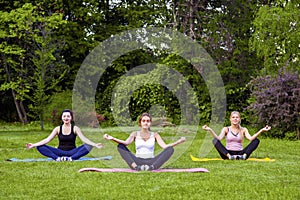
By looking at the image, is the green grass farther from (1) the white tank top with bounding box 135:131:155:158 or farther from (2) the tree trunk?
(2) the tree trunk

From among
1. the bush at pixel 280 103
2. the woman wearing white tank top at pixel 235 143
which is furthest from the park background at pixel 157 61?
the woman wearing white tank top at pixel 235 143

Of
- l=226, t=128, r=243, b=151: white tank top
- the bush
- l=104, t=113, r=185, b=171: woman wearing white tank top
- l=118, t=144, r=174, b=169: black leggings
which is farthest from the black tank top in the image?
the bush

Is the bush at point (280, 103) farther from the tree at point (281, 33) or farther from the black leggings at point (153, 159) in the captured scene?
the black leggings at point (153, 159)

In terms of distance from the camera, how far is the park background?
14.9 meters

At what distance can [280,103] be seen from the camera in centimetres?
1492

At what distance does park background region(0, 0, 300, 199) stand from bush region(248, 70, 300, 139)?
0.09 feet

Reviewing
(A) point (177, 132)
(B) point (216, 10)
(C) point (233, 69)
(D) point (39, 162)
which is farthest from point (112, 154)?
(B) point (216, 10)

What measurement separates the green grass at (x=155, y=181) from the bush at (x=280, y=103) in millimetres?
4697

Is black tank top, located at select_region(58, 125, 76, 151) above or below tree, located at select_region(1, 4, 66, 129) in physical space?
below

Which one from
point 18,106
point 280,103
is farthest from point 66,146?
point 18,106

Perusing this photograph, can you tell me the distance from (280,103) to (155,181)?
8436 mm

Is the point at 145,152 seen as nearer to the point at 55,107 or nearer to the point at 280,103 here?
the point at 280,103

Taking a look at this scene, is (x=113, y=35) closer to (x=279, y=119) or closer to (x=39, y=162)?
(x=279, y=119)

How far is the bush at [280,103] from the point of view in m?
14.7
